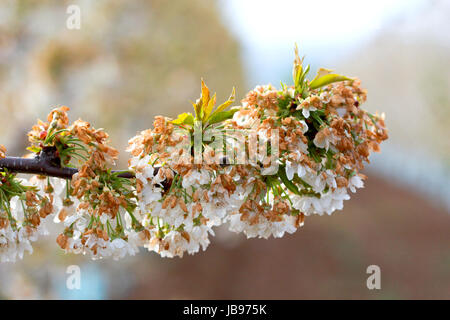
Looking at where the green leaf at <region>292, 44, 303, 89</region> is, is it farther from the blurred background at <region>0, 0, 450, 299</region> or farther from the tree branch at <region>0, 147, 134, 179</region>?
the blurred background at <region>0, 0, 450, 299</region>

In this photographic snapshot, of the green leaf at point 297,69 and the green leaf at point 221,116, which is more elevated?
the green leaf at point 297,69

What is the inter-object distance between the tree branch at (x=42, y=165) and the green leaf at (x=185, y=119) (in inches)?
8.1

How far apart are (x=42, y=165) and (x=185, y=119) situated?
27 cm

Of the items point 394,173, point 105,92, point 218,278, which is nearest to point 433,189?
point 394,173

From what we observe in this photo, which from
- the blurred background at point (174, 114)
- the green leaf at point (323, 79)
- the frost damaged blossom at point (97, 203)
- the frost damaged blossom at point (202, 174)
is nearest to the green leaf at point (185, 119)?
the frost damaged blossom at point (202, 174)

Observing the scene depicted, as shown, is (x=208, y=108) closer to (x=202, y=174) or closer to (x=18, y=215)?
(x=202, y=174)

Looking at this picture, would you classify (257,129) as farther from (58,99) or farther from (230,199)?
(58,99)

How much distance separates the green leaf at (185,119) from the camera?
0.74 meters

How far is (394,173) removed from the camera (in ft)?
26.3

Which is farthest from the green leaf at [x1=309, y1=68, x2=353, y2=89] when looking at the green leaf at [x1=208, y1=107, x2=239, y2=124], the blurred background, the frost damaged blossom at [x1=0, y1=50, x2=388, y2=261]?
the blurred background

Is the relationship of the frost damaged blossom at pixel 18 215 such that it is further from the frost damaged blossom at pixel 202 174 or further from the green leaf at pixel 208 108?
the green leaf at pixel 208 108

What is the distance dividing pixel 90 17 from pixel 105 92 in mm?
752

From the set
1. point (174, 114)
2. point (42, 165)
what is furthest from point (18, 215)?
point (174, 114)

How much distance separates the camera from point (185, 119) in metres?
0.75
